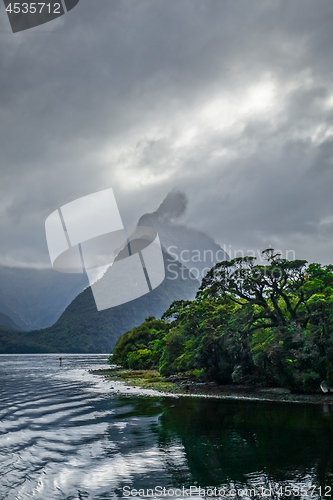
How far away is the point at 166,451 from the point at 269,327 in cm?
2561

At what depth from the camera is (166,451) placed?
16.6 metres

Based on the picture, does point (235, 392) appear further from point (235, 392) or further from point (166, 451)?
point (166, 451)

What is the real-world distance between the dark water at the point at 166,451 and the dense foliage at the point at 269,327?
6.45 meters

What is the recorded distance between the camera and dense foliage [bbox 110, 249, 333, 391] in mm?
33438

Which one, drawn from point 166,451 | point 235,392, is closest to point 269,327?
point 235,392

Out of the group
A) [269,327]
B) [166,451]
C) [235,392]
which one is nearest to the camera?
[166,451]

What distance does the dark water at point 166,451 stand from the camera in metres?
12.5

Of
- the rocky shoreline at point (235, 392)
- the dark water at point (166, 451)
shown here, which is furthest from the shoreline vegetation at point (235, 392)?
the dark water at point (166, 451)

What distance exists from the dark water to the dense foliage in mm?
6445

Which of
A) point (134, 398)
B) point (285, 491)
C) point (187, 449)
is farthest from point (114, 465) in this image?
point (134, 398)

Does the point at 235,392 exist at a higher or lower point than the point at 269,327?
lower

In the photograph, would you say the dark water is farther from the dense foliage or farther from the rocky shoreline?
the dense foliage

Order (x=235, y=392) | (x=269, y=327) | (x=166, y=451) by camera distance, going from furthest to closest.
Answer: (x=269, y=327), (x=235, y=392), (x=166, y=451)

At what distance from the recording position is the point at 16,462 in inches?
607
